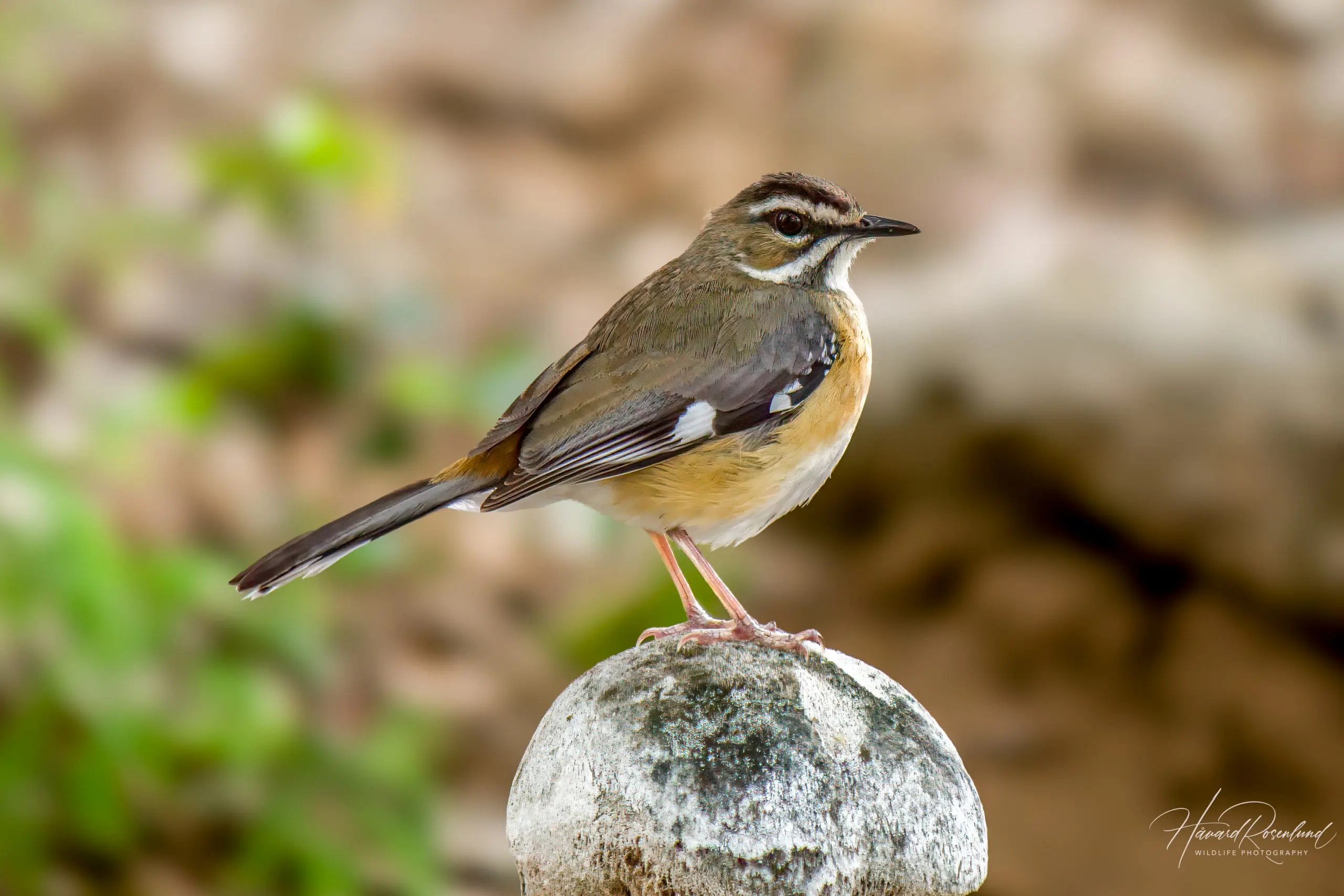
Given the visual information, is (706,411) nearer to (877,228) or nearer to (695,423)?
(695,423)

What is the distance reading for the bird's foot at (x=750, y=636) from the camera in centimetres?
392

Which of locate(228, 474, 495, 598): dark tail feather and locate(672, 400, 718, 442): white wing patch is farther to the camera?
locate(672, 400, 718, 442): white wing patch

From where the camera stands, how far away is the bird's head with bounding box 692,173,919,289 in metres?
4.56

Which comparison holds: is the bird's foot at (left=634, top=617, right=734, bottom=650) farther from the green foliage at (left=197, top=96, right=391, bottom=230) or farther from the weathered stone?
the green foliage at (left=197, top=96, right=391, bottom=230)

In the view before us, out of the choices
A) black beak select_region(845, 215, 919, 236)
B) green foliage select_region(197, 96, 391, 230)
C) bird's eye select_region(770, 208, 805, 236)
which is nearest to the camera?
black beak select_region(845, 215, 919, 236)

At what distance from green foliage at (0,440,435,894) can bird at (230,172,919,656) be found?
230cm

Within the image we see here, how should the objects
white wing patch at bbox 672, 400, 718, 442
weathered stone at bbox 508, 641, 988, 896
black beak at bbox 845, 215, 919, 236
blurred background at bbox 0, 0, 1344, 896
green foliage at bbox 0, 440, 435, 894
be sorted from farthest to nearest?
blurred background at bbox 0, 0, 1344, 896, green foliage at bbox 0, 440, 435, 894, black beak at bbox 845, 215, 919, 236, white wing patch at bbox 672, 400, 718, 442, weathered stone at bbox 508, 641, 988, 896

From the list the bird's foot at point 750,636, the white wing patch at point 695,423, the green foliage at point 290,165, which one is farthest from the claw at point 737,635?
the green foliage at point 290,165

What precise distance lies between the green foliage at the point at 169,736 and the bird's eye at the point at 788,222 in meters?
3.02

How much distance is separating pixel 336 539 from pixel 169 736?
3.17 meters

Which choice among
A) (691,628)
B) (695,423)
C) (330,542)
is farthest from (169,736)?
(695,423)

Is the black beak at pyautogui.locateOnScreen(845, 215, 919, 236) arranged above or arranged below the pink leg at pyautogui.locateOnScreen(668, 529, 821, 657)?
above
